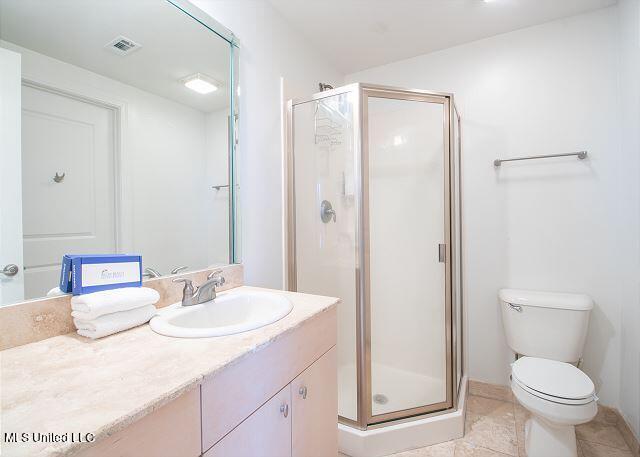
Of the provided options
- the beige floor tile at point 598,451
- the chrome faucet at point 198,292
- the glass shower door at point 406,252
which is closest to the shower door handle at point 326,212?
the glass shower door at point 406,252

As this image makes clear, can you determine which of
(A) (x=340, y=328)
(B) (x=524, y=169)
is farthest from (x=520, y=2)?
(A) (x=340, y=328)

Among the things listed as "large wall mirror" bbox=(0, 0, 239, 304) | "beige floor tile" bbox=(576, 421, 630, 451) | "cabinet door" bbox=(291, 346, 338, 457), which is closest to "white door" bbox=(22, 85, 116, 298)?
"large wall mirror" bbox=(0, 0, 239, 304)

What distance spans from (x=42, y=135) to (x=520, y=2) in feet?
7.48

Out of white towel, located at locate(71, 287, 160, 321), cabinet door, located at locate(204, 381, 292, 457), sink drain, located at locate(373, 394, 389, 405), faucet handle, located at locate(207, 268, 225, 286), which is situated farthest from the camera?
sink drain, located at locate(373, 394, 389, 405)

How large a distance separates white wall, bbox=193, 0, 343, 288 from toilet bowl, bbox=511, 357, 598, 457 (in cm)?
133

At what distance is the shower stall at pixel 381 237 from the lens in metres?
1.57

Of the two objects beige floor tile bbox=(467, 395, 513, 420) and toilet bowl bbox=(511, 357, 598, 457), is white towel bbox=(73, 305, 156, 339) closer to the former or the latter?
toilet bowl bbox=(511, 357, 598, 457)

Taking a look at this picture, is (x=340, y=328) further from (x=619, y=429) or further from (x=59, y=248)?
(x=619, y=429)

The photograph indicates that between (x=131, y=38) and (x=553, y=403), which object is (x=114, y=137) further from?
(x=553, y=403)

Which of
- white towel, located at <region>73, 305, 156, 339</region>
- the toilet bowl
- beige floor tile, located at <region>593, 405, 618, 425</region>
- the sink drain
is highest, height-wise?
white towel, located at <region>73, 305, 156, 339</region>

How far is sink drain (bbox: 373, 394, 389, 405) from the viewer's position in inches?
66.3

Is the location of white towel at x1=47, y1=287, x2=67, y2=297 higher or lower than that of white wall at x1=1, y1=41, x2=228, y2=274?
lower

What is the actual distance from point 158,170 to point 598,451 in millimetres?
2454

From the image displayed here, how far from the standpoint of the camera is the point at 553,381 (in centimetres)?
136
